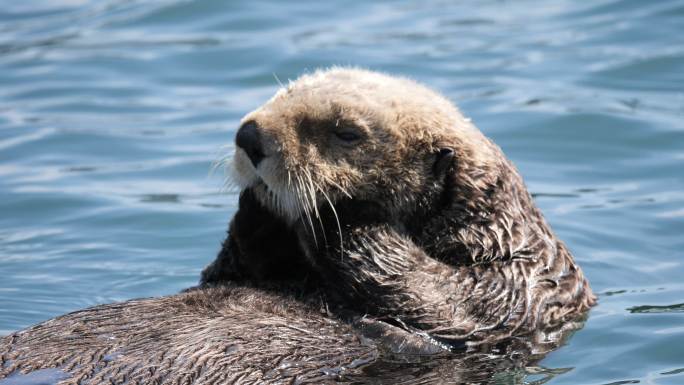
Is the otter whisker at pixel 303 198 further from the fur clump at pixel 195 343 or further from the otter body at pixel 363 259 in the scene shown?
the fur clump at pixel 195 343

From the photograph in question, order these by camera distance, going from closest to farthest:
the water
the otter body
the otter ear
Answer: the otter body < the otter ear < the water

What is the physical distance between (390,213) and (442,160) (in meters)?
0.37

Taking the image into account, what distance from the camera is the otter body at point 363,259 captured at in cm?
570

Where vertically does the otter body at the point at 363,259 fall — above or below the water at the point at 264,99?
below

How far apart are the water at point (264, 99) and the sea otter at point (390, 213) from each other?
2.07 feet

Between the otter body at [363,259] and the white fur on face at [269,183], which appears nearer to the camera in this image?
the otter body at [363,259]

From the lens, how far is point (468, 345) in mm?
5914

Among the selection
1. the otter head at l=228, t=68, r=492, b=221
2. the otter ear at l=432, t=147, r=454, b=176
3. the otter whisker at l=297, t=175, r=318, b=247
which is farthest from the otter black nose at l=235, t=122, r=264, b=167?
the otter ear at l=432, t=147, r=454, b=176

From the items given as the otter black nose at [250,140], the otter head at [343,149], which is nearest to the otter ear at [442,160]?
the otter head at [343,149]

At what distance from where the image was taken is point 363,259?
19.2 ft

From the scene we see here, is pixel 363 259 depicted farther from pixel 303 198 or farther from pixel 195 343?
pixel 195 343

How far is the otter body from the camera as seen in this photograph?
5.70 metres

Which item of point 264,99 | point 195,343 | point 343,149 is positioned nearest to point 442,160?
point 343,149

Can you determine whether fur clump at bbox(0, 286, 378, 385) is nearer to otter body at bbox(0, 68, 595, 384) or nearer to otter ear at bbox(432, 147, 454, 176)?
otter body at bbox(0, 68, 595, 384)
